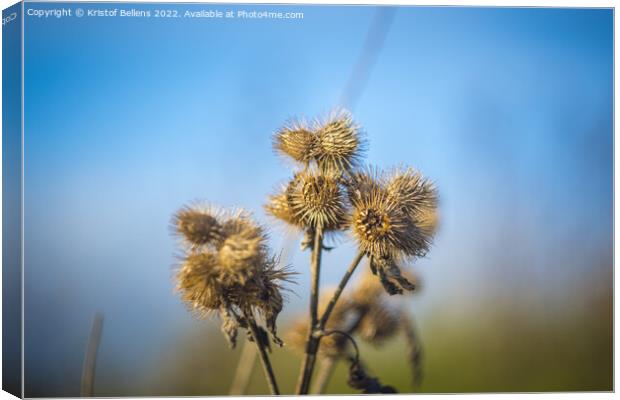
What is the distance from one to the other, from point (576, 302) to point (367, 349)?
56.5 inches

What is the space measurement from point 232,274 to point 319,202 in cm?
50

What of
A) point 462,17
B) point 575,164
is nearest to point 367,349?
point 575,164

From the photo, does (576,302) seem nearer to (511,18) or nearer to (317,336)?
(511,18)

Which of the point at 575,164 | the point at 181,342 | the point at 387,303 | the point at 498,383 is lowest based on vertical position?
the point at 498,383

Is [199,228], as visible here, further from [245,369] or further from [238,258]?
[245,369]

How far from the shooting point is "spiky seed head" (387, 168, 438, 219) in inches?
120

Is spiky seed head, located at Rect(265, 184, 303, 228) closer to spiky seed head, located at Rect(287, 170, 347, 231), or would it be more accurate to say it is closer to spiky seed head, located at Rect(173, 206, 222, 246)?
spiky seed head, located at Rect(287, 170, 347, 231)

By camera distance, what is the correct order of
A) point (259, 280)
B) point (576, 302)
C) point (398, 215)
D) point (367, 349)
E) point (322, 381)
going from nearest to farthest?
point (259, 280) → point (398, 215) → point (322, 381) → point (367, 349) → point (576, 302)

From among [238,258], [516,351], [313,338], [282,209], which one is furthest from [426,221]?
[516,351]

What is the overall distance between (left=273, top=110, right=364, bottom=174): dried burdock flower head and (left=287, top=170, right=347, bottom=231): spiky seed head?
6 centimetres

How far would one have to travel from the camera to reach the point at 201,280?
2764 mm

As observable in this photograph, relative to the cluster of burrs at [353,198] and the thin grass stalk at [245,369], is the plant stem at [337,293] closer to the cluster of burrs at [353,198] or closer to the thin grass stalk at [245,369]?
the cluster of burrs at [353,198]

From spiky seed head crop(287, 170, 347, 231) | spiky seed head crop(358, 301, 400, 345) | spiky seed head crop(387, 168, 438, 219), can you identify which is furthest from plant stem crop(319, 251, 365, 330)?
spiky seed head crop(358, 301, 400, 345)

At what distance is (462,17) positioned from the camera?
4.39 meters
